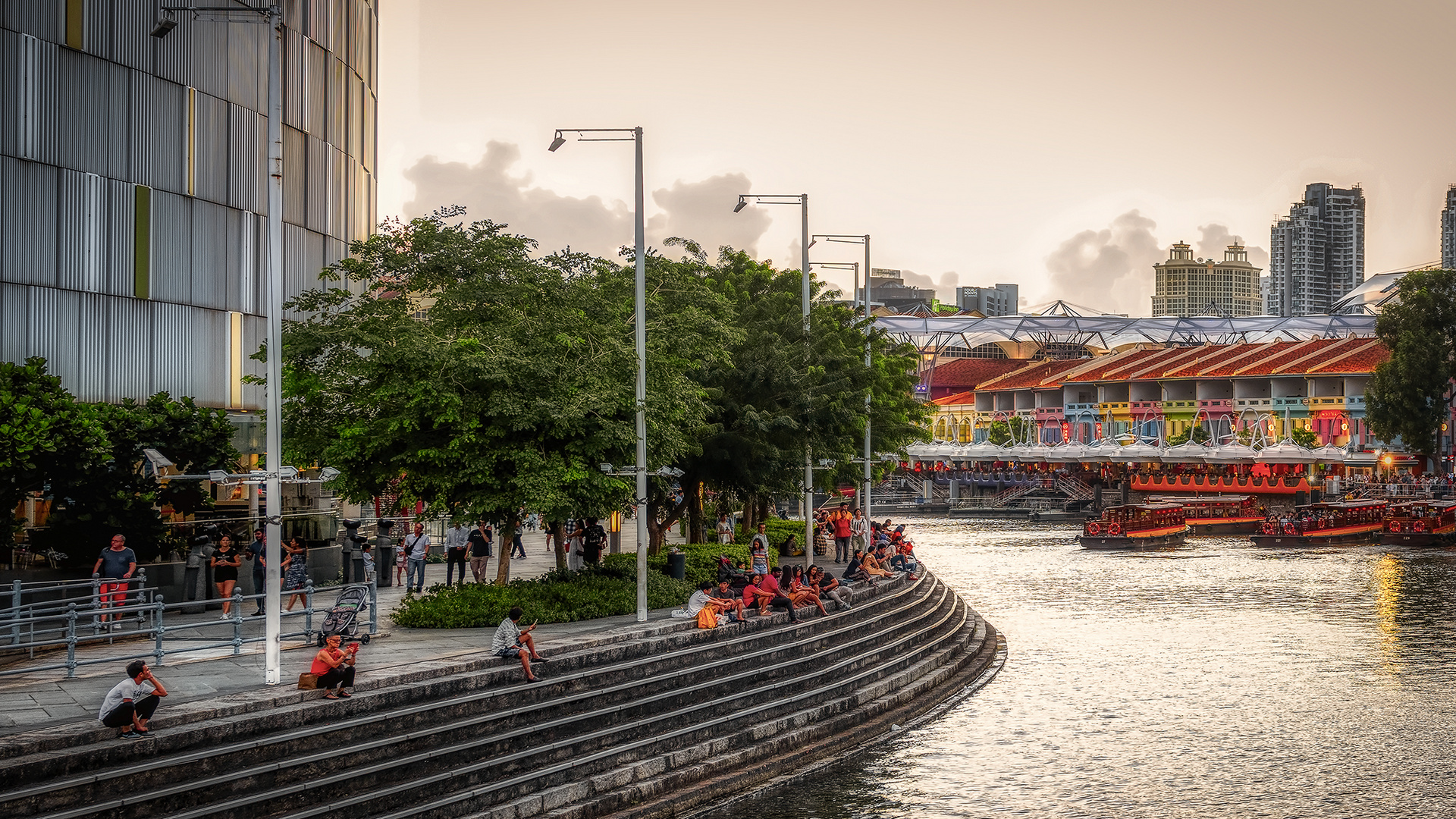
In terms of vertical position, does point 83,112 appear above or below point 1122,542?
above

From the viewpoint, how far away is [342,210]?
42.3 meters

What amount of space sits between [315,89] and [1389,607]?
36060 millimetres

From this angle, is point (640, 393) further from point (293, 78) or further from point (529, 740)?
point (293, 78)

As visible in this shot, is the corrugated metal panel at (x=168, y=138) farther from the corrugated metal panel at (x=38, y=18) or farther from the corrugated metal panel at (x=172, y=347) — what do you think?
the corrugated metal panel at (x=172, y=347)

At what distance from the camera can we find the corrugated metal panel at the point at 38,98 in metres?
29.2

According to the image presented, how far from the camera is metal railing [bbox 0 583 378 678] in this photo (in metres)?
18.0

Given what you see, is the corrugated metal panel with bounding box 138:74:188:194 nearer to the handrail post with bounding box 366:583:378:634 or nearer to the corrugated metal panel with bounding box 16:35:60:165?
the corrugated metal panel with bounding box 16:35:60:165

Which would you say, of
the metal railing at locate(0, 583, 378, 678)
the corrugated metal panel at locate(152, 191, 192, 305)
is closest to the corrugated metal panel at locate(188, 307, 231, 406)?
the corrugated metal panel at locate(152, 191, 192, 305)

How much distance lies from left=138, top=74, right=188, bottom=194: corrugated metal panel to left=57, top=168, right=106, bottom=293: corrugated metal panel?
1484 mm

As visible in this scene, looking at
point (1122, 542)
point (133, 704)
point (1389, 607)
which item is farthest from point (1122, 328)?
Result: point (133, 704)

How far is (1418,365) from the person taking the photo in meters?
81.6

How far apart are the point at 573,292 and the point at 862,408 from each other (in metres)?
14.4

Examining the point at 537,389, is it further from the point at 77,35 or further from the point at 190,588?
the point at 77,35

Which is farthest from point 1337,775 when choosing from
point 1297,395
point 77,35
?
point 1297,395
